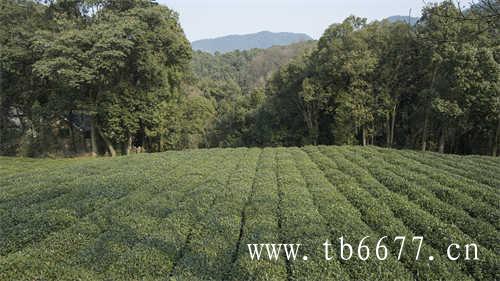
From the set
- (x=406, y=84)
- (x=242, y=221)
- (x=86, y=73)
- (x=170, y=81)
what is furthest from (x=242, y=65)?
(x=242, y=221)

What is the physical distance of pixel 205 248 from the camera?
253 inches

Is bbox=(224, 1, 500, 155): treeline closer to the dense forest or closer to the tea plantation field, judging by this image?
the dense forest

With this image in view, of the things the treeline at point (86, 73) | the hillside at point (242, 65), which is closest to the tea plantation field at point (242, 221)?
the treeline at point (86, 73)

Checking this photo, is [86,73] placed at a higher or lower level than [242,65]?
lower

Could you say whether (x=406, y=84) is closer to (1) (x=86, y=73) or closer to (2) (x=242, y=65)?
(1) (x=86, y=73)

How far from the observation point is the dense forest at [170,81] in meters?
21.4

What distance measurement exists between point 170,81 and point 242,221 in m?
24.0

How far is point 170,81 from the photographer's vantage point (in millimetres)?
29328

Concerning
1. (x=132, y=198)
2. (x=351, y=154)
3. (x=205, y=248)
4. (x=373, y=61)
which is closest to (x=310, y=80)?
(x=373, y=61)

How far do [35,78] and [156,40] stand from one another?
11.3m

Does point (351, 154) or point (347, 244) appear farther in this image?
point (351, 154)

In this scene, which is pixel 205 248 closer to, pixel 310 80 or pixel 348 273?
pixel 348 273

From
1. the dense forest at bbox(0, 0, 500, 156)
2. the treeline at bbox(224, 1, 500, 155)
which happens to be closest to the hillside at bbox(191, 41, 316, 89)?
the treeline at bbox(224, 1, 500, 155)

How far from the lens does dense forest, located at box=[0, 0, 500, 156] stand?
2144cm
